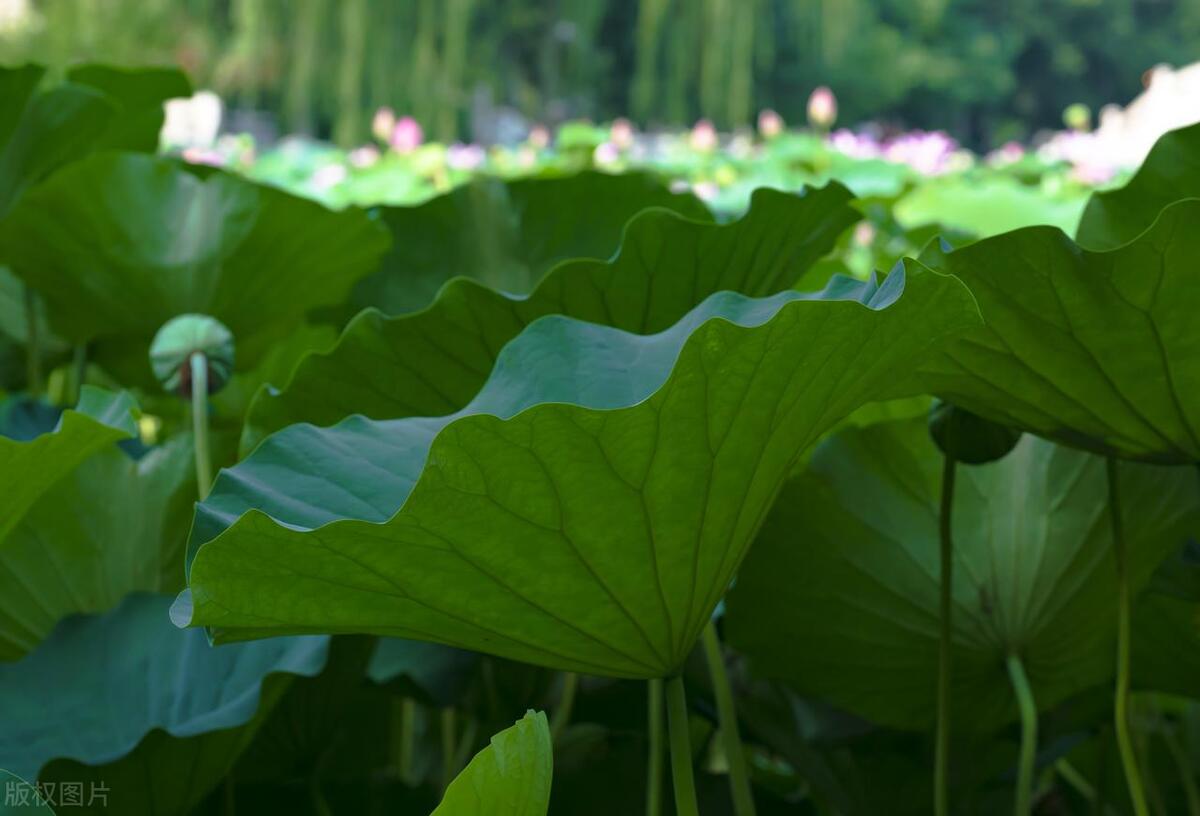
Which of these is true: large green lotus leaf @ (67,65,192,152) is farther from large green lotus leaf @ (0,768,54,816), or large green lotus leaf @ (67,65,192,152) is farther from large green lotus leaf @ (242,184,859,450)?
large green lotus leaf @ (0,768,54,816)

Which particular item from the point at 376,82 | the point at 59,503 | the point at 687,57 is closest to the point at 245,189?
the point at 59,503

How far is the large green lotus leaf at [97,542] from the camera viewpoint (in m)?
0.49

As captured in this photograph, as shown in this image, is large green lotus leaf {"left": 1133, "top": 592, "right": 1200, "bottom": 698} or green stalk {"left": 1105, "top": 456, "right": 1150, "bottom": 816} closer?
green stalk {"left": 1105, "top": 456, "right": 1150, "bottom": 816}

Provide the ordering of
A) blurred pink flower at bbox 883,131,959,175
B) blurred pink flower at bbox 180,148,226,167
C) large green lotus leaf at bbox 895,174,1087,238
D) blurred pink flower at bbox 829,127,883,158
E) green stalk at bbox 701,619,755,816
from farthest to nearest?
1. blurred pink flower at bbox 829,127,883,158
2. blurred pink flower at bbox 883,131,959,175
3. large green lotus leaf at bbox 895,174,1087,238
4. blurred pink flower at bbox 180,148,226,167
5. green stalk at bbox 701,619,755,816

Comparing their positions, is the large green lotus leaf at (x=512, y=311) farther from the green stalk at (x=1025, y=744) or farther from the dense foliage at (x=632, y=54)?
the dense foliage at (x=632, y=54)

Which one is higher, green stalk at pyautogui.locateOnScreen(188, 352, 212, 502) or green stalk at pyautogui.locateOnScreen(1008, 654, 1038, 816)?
green stalk at pyautogui.locateOnScreen(188, 352, 212, 502)

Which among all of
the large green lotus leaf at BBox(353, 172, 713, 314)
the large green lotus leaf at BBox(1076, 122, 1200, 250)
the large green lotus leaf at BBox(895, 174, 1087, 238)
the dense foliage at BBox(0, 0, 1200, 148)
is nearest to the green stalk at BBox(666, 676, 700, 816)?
the large green lotus leaf at BBox(1076, 122, 1200, 250)

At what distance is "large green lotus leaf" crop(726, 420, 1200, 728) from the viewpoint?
19.3 inches

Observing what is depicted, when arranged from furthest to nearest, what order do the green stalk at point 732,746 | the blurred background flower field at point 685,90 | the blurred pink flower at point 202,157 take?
the blurred background flower field at point 685,90 < the blurred pink flower at point 202,157 < the green stalk at point 732,746

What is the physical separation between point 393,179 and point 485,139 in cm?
972

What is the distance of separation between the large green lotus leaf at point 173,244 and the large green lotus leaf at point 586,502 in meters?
0.28

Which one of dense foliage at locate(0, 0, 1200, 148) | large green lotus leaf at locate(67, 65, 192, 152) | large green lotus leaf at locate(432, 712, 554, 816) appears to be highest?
dense foliage at locate(0, 0, 1200, 148)

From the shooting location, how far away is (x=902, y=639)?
19.7 inches

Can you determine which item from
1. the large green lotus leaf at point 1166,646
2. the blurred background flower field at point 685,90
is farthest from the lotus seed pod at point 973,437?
the blurred background flower field at point 685,90
